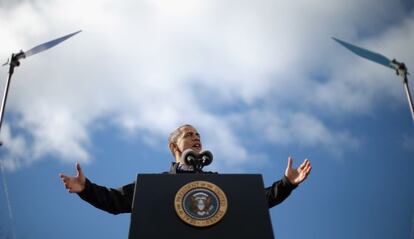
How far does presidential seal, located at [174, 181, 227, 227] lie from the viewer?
316cm

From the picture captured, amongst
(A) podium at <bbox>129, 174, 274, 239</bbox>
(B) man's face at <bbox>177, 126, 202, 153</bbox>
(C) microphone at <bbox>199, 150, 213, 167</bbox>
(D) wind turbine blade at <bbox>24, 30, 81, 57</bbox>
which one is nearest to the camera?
(A) podium at <bbox>129, 174, 274, 239</bbox>

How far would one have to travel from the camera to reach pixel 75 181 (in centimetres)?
450

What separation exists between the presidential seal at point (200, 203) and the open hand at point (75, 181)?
176 centimetres

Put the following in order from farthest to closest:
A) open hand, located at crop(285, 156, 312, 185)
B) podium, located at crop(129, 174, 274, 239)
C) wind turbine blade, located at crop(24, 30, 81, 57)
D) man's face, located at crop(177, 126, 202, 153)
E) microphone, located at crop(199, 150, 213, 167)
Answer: wind turbine blade, located at crop(24, 30, 81, 57), man's face, located at crop(177, 126, 202, 153), open hand, located at crop(285, 156, 312, 185), microphone, located at crop(199, 150, 213, 167), podium, located at crop(129, 174, 274, 239)

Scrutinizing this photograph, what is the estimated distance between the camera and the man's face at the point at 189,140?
5.82m

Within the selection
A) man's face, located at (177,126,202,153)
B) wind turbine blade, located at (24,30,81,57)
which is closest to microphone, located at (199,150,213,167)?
man's face, located at (177,126,202,153)

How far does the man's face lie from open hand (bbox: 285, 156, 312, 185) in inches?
59.4

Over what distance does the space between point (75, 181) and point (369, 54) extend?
20.2ft

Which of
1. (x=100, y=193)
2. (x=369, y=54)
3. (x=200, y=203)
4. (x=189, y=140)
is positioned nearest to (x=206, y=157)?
(x=200, y=203)

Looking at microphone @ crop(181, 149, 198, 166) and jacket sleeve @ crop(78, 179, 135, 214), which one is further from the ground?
microphone @ crop(181, 149, 198, 166)

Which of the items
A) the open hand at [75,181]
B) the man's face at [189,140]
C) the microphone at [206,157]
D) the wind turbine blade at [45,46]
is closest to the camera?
the microphone at [206,157]

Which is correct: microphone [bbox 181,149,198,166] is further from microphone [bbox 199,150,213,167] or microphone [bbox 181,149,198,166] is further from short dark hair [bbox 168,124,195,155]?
short dark hair [bbox 168,124,195,155]

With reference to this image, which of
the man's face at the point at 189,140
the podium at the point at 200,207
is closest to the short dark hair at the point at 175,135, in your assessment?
the man's face at the point at 189,140

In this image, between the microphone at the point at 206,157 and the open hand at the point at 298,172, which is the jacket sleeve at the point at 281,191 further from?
the microphone at the point at 206,157
